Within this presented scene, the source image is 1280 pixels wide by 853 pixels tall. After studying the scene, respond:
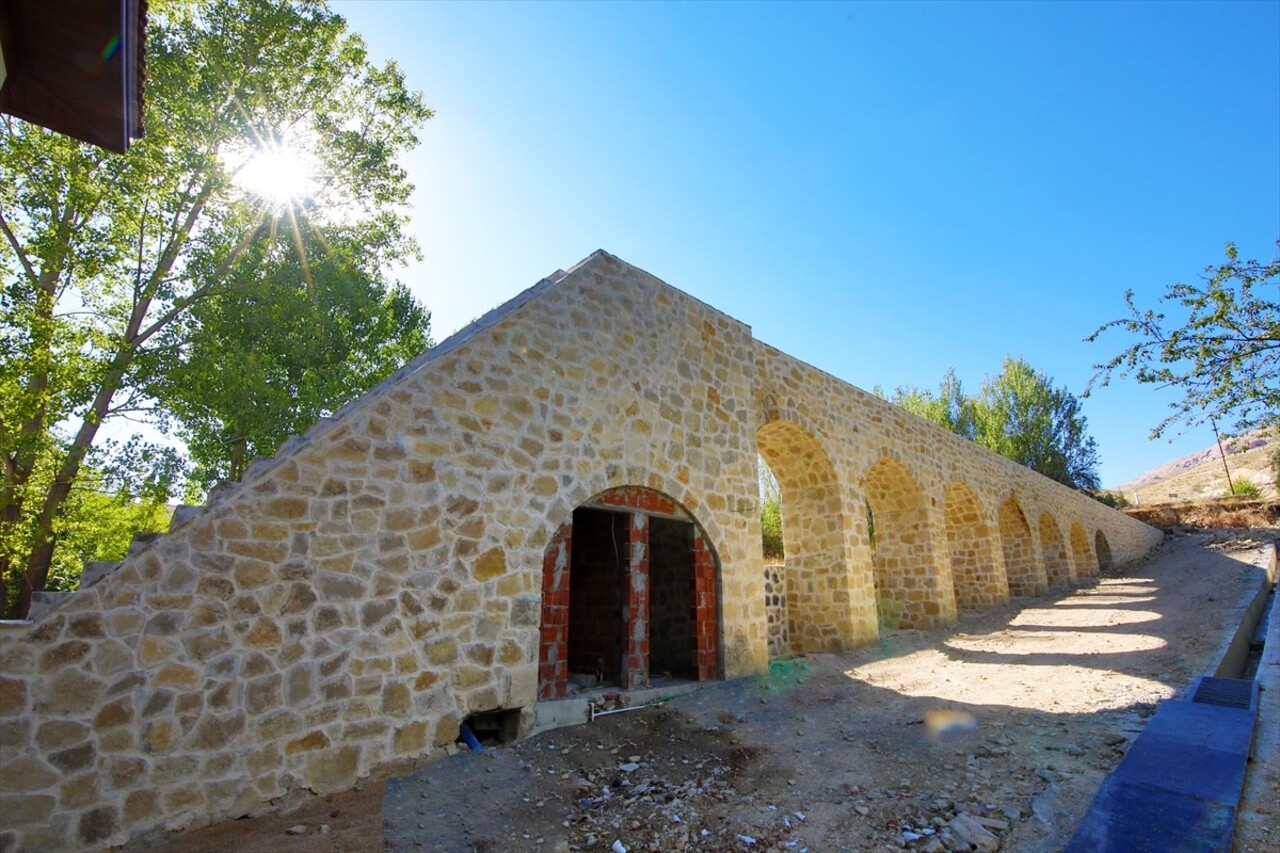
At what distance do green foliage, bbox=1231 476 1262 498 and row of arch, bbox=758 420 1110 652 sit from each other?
2417 cm

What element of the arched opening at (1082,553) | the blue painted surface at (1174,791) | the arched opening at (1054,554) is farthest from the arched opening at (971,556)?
the blue painted surface at (1174,791)

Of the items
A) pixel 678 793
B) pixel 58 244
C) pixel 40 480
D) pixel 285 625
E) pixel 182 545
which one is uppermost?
pixel 58 244

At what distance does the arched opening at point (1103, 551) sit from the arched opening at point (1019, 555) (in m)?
9.25

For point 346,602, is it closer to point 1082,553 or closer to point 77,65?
point 77,65

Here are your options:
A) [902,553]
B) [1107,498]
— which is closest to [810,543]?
[902,553]

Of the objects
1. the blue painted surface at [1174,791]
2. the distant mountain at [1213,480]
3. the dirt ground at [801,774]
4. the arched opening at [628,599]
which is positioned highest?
the distant mountain at [1213,480]

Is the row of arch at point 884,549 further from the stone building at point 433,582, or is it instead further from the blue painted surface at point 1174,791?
the blue painted surface at point 1174,791

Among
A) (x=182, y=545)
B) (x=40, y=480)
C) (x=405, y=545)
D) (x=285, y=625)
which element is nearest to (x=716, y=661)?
(x=405, y=545)

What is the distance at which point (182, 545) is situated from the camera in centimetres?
331

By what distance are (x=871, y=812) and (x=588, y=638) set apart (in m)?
4.57

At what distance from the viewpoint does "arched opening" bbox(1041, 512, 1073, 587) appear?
17812 mm

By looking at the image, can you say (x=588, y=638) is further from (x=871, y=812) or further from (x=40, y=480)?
(x=40, y=480)

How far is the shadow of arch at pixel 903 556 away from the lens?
429 inches

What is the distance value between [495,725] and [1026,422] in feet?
99.4
